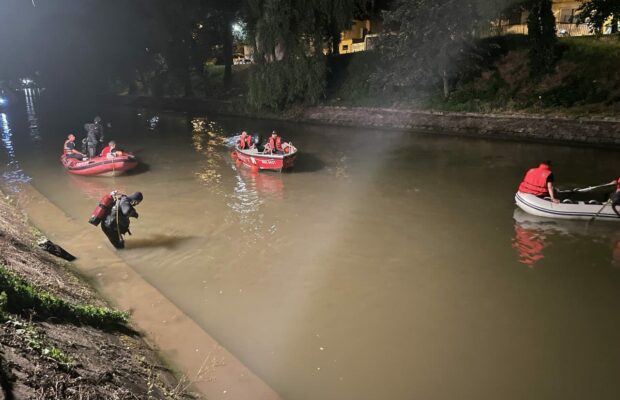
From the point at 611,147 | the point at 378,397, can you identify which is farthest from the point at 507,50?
the point at 378,397

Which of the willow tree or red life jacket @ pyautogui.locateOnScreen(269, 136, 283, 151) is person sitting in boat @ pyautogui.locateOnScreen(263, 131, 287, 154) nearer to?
red life jacket @ pyautogui.locateOnScreen(269, 136, 283, 151)

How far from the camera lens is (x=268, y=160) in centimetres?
1575

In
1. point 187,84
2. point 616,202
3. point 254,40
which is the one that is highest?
point 254,40

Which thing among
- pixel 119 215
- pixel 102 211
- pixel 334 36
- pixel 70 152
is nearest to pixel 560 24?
pixel 334 36

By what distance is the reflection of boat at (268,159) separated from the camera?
15562 mm

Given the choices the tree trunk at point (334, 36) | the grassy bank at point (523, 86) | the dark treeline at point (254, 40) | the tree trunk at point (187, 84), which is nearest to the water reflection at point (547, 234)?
the grassy bank at point (523, 86)

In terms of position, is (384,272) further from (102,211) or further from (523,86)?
(523,86)

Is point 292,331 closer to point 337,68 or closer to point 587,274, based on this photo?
point 587,274

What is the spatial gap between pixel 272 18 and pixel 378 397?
85.0ft

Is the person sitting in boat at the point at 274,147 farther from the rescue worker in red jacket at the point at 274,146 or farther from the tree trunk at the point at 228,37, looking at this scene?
the tree trunk at the point at 228,37

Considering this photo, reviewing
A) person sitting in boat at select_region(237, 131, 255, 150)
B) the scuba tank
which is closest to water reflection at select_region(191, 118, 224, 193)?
person sitting in boat at select_region(237, 131, 255, 150)

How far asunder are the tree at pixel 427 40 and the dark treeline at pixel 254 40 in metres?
0.05

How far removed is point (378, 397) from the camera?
17.7 ft

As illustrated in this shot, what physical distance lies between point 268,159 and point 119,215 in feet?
24.2
